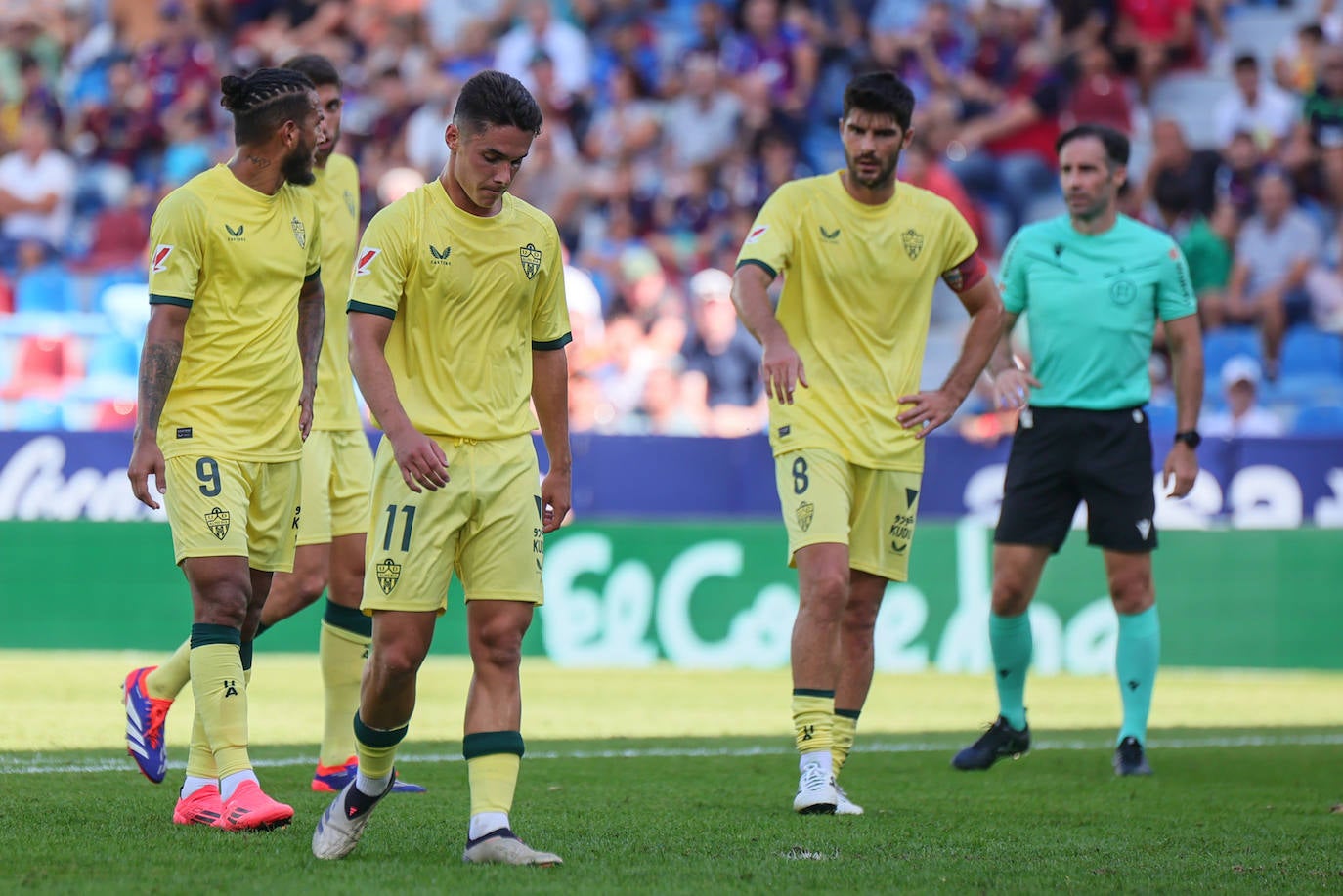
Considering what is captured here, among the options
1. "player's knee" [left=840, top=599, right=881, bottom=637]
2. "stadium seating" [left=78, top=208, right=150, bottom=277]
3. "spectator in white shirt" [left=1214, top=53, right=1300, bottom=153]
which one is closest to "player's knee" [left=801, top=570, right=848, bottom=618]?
Answer: "player's knee" [left=840, top=599, right=881, bottom=637]

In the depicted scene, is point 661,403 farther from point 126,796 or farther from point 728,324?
point 126,796

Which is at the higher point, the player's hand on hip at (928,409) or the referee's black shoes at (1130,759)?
the player's hand on hip at (928,409)

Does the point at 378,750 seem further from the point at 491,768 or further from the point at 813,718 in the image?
the point at 813,718

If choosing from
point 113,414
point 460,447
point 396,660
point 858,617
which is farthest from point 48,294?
point 396,660

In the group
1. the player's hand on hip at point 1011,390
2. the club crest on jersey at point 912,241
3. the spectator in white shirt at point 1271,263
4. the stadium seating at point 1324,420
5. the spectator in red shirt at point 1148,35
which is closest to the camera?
the club crest on jersey at point 912,241

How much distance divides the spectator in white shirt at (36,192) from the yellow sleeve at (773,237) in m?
14.0

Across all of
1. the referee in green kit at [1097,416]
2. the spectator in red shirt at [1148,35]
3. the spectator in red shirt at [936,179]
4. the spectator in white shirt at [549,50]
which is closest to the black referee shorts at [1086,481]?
the referee in green kit at [1097,416]

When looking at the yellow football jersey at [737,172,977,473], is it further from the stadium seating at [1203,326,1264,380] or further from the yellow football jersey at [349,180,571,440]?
the stadium seating at [1203,326,1264,380]

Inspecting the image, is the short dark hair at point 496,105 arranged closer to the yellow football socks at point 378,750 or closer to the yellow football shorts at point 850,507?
the yellow football socks at point 378,750

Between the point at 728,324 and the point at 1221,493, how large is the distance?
4208 mm

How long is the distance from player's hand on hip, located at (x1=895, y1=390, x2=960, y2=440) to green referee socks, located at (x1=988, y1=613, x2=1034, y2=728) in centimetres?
172

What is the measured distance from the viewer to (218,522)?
18.7 feet

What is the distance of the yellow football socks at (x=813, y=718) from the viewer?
248 inches

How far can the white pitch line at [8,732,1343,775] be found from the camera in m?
7.07
